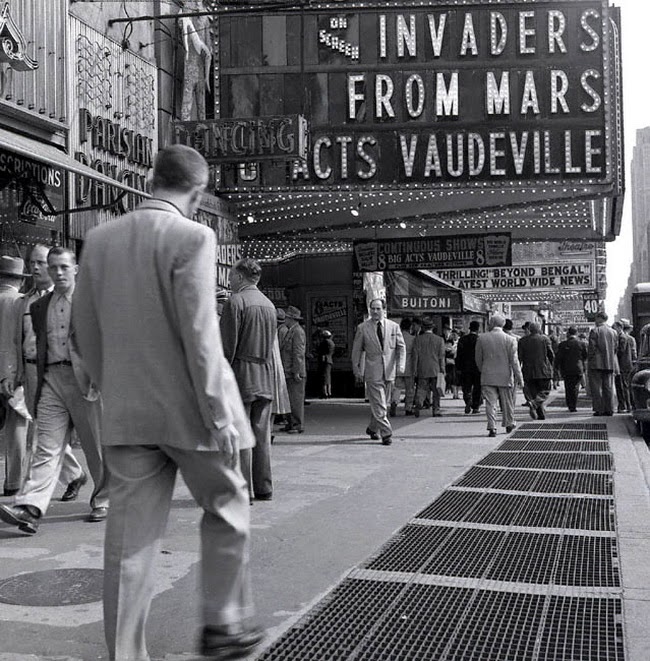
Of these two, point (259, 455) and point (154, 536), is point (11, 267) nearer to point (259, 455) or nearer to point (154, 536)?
point (259, 455)

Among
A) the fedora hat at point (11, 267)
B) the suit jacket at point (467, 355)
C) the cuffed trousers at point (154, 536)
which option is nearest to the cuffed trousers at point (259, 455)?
the fedora hat at point (11, 267)

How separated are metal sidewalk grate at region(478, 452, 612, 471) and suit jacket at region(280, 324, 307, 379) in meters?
3.76

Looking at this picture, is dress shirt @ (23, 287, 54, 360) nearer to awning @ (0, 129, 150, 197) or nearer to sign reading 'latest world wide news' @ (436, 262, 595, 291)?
awning @ (0, 129, 150, 197)

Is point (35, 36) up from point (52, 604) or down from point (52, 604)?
up

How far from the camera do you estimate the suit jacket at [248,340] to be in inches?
278

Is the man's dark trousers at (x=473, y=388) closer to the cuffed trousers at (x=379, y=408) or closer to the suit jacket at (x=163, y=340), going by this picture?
the cuffed trousers at (x=379, y=408)

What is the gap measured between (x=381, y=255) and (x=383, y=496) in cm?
1029

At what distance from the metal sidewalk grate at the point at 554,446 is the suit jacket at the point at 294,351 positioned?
3.27 m

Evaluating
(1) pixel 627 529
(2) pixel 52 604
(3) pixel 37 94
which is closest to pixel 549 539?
(1) pixel 627 529

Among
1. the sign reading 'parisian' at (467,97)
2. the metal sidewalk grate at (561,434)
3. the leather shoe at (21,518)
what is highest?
the sign reading 'parisian' at (467,97)

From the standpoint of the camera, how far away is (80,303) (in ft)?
11.2

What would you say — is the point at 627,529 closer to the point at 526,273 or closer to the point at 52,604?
the point at 52,604

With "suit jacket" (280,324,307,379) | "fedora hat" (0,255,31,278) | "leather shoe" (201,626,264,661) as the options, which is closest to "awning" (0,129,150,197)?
"fedora hat" (0,255,31,278)

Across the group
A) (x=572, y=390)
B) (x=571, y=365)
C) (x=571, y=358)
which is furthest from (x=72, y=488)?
(x=571, y=358)
